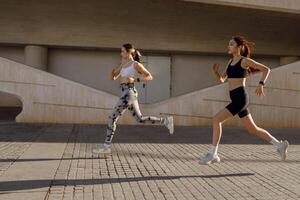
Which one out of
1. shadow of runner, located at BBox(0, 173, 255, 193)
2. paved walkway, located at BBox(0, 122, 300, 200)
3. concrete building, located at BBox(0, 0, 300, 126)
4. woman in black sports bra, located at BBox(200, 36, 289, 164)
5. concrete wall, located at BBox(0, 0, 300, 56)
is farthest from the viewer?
concrete building, located at BBox(0, 0, 300, 126)

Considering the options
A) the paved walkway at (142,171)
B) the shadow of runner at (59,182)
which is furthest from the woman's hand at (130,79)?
the shadow of runner at (59,182)

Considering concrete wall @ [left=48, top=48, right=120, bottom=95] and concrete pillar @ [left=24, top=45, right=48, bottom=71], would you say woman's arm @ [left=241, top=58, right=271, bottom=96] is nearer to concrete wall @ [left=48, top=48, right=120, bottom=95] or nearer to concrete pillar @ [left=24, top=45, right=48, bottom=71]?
concrete pillar @ [left=24, top=45, right=48, bottom=71]

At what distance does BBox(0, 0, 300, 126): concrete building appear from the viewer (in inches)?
801

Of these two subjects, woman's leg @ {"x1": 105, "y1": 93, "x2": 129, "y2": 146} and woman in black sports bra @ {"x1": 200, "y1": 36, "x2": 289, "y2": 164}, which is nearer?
woman in black sports bra @ {"x1": 200, "y1": 36, "x2": 289, "y2": 164}

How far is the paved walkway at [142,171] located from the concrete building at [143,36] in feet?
36.6

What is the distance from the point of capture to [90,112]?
48.6 ft

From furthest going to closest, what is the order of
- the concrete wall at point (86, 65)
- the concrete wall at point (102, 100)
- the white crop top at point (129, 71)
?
the concrete wall at point (86, 65) → the concrete wall at point (102, 100) → the white crop top at point (129, 71)

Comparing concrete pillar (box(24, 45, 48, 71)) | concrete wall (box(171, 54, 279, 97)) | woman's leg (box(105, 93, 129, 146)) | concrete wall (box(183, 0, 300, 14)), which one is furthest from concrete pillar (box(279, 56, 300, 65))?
woman's leg (box(105, 93, 129, 146))

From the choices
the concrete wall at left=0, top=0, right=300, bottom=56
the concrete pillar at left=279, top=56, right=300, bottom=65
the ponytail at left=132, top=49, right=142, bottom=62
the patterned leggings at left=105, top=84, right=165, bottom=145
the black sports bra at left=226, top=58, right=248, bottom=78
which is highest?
the concrete wall at left=0, top=0, right=300, bottom=56

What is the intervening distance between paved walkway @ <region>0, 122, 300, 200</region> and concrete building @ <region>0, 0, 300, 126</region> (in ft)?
36.6

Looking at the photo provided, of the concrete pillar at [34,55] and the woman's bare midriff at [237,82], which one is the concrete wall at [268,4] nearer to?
the concrete pillar at [34,55]

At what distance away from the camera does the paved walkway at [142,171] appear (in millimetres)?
5057

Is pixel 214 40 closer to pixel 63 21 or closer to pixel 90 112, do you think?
pixel 63 21

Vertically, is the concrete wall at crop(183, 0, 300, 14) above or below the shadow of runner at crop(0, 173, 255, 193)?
above
